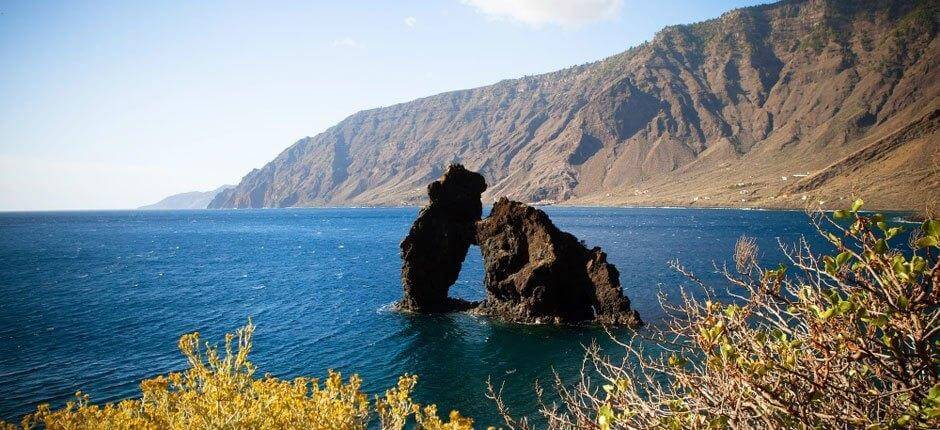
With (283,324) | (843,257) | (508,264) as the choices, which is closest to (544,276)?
(508,264)

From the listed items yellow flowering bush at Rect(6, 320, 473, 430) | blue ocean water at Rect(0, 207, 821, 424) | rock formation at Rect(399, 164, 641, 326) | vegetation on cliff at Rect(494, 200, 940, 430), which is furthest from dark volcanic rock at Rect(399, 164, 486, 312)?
vegetation on cliff at Rect(494, 200, 940, 430)

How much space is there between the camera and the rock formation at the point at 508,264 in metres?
40.5

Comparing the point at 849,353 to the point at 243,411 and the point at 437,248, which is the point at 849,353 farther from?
the point at 437,248

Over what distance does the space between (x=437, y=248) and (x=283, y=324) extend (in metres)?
15.8

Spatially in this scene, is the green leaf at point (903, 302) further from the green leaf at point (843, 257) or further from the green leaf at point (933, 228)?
the green leaf at point (933, 228)

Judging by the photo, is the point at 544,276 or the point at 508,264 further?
the point at 508,264

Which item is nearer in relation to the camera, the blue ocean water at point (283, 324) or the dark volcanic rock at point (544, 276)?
the blue ocean water at point (283, 324)

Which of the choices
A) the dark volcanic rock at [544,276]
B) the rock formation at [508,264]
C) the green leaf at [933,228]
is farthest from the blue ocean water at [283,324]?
the green leaf at [933,228]

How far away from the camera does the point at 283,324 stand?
1687 inches

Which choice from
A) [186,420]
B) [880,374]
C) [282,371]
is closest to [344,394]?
[186,420]

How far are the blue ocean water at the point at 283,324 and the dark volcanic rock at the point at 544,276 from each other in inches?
91.5

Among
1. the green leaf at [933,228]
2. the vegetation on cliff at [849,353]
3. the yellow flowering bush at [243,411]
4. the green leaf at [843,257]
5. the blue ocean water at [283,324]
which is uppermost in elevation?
the green leaf at [933,228]

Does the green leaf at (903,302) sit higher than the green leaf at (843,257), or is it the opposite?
the green leaf at (843,257)

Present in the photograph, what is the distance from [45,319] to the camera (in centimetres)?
4403
